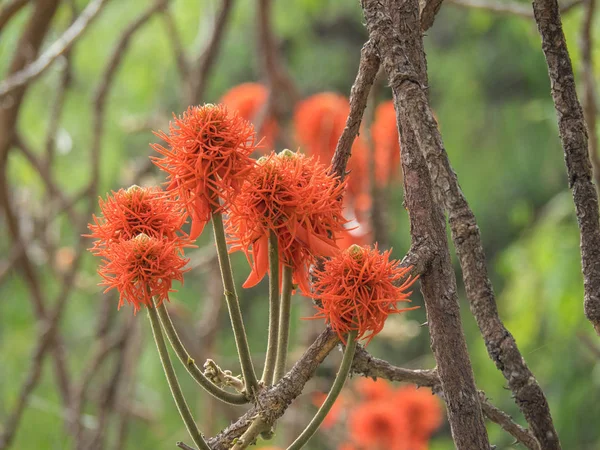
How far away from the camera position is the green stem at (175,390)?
1.96 ft

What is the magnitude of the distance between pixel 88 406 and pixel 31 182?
1.61 m

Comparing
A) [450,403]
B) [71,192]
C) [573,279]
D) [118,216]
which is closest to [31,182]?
[71,192]

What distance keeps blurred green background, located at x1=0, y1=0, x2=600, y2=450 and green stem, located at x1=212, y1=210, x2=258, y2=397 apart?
31.4 inches

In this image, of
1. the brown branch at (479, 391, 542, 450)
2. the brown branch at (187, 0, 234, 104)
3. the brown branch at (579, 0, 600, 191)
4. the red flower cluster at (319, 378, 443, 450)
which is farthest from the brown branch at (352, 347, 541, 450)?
the red flower cluster at (319, 378, 443, 450)

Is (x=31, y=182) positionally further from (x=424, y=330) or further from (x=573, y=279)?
(x=424, y=330)

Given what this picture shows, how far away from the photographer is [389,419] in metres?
2.56

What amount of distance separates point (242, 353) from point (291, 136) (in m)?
2.19

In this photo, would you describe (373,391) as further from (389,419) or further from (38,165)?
(38,165)

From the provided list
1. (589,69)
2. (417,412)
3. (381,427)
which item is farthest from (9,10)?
(417,412)

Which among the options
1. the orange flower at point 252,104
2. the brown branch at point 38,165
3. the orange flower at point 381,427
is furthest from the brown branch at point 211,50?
the orange flower at point 381,427

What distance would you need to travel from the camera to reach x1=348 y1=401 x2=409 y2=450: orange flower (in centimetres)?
254

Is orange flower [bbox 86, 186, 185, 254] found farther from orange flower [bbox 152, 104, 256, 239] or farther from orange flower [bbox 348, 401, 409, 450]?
orange flower [bbox 348, 401, 409, 450]

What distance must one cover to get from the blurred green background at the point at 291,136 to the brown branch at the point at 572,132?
759mm

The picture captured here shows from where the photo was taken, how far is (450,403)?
1.92ft
